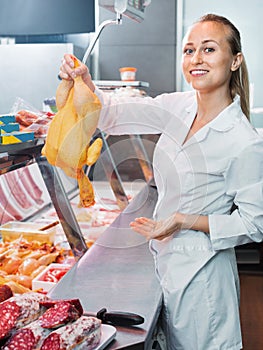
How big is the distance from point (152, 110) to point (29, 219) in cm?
89

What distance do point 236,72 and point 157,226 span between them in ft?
2.01

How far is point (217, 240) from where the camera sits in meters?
1.82

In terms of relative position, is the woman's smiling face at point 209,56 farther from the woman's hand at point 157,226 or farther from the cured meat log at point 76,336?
the cured meat log at point 76,336

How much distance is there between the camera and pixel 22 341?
126 centimetres

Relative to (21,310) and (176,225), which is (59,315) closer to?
(21,310)

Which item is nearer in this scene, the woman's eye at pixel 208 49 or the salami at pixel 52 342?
the salami at pixel 52 342

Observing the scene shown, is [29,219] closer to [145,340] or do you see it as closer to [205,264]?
[205,264]

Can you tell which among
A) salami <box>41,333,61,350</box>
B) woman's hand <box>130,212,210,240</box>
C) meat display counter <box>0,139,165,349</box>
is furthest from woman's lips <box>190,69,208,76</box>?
salami <box>41,333,61,350</box>

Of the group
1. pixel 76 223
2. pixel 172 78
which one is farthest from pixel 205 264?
pixel 172 78

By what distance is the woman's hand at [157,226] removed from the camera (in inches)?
68.3

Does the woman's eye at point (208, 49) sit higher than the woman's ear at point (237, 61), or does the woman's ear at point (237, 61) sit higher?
the woman's eye at point (208, 49)

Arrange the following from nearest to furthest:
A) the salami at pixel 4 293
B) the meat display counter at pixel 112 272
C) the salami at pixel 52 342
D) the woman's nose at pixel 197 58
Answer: the salami at pixel 52 342 → the salami at pixel 4 293 → the meat display counter at pixel 112 272 → the woman's nose at pixel 197 58

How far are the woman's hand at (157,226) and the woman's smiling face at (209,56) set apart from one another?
1.50 ft

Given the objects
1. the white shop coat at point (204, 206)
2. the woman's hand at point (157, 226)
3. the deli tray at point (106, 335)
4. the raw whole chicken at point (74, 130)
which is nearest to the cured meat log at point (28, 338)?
the deli tray at point (106, 335)
